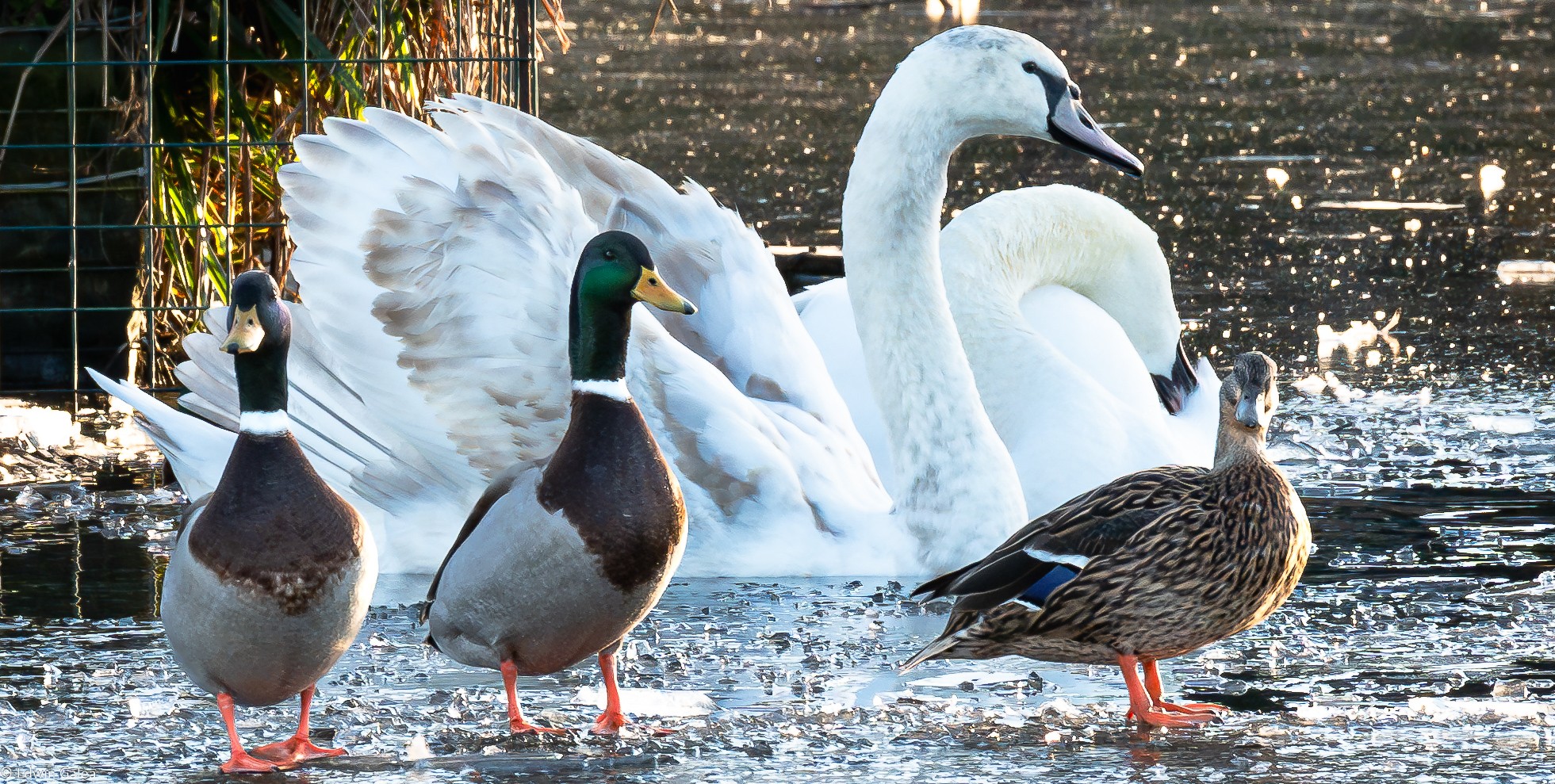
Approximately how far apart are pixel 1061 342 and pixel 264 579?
3186 millimetres

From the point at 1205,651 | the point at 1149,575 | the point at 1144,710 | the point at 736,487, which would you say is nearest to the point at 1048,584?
the point at 1149,575

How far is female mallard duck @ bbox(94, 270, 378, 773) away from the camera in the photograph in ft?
13.0

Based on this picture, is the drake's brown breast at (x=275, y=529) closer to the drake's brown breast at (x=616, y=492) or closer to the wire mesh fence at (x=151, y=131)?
the drake's brown breast at (x=616, y=492)

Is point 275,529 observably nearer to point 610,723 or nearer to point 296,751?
point 296,751

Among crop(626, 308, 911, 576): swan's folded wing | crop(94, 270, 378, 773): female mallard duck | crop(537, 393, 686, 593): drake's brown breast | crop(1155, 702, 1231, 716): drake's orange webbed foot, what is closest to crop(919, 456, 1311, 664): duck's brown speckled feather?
crop(1155, 702, 1231, 716): drake's orange webbed foot

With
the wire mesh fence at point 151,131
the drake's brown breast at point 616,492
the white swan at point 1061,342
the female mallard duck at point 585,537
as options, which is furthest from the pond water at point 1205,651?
the wire mesh fence at point 151,131

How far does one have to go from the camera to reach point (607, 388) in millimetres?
4340

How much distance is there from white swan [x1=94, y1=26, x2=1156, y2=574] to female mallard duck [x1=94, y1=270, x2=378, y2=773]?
4.06ft

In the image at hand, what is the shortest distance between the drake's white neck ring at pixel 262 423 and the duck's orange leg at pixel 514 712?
63cm

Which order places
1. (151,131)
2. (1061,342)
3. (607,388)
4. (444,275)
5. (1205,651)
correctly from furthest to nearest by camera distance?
1. (151,131)
2. (1061,342)
3. (444,275)
4. (1205,651)
5. (607,388)

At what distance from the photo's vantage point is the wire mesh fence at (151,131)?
705 centimetres

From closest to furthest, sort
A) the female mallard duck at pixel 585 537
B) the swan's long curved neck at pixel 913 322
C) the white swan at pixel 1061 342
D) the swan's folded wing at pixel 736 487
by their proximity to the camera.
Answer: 1. the female mallard duck at pixel 585 537
2. the swan's folded wing at pixel 736 487
3. the swan's long curved neck at pixel 913 322
4. the white swan at pixel 1061 342

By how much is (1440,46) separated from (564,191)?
13.6m

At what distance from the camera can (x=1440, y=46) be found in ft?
57.5
